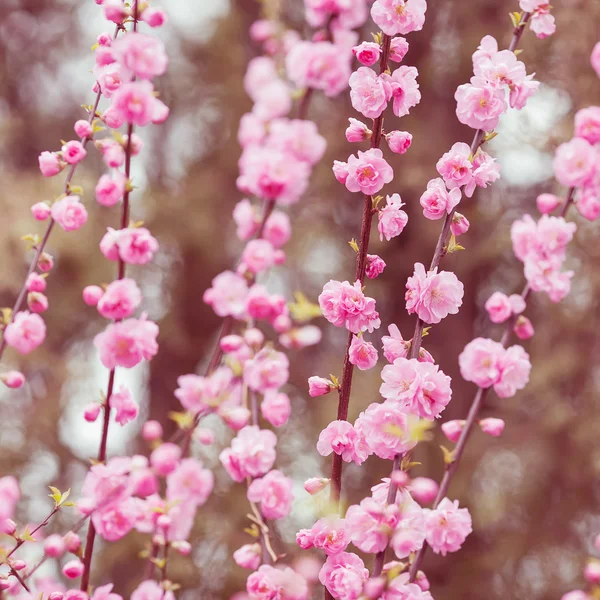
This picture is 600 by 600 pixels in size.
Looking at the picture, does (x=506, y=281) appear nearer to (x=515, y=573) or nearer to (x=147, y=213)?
(x=515, y=573)

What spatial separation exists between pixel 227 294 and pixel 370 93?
40 centimetres

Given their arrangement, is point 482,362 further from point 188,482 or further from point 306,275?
point 306,275

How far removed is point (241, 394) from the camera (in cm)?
107

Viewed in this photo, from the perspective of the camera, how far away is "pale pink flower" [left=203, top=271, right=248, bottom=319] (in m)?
1.03

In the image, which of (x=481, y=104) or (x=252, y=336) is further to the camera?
(x=252, y=336)

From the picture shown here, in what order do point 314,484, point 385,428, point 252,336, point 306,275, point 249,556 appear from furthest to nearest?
1. point 306,275
2. point 252,336
3. point 249,556
4. point 314,484
5. point 385,428

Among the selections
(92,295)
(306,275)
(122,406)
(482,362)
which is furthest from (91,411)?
(306,275)

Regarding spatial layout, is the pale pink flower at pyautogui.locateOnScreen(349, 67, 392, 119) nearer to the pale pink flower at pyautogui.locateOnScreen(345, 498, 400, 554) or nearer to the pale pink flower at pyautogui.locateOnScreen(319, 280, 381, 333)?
the pale pink flower at pyautogui.locateOnScreen(319, 280, 381, 333)

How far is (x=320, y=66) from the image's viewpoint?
1.07 metres

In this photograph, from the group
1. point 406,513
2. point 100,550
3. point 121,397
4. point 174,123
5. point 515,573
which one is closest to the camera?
point 406,513

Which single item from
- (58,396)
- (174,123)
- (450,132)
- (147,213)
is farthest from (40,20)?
(450,132)

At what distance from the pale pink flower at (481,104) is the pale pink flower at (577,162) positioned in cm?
9

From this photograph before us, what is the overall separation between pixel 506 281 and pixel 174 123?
1931mm

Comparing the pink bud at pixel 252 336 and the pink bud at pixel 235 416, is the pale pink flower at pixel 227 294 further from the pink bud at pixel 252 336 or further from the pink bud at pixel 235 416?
the pink bud at pixel 235 416
